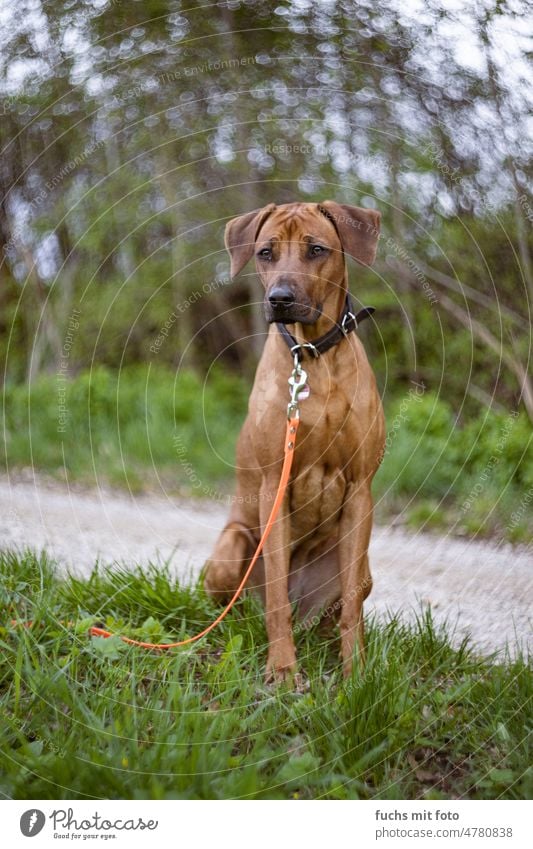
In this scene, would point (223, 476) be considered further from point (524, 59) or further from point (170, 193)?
point (524, 59)

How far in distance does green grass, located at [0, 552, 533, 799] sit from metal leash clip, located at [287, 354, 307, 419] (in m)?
1.14

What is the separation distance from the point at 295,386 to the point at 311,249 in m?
0.67

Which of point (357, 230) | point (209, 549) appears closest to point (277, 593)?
point (357, 230)

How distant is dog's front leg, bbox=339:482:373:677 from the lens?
12.0 ft

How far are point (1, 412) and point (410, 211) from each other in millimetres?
5082

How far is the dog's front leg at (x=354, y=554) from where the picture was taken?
3652mm

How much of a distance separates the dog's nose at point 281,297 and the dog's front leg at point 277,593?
0.89m

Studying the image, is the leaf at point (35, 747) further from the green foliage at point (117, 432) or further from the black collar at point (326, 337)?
the green foliage at point (117, 432)

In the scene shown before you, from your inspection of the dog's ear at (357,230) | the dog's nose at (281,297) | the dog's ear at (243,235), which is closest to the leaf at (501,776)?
the dog's nose at (281,297)

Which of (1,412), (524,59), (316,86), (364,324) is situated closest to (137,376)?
(1,412)

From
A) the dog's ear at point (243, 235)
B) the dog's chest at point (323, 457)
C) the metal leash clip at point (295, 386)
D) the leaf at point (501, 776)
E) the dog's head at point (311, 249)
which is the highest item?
the dog's ear at point (243, 235)

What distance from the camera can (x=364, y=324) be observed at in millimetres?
9906

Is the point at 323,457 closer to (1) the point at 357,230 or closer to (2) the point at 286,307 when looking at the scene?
(2) the point at 286,307
